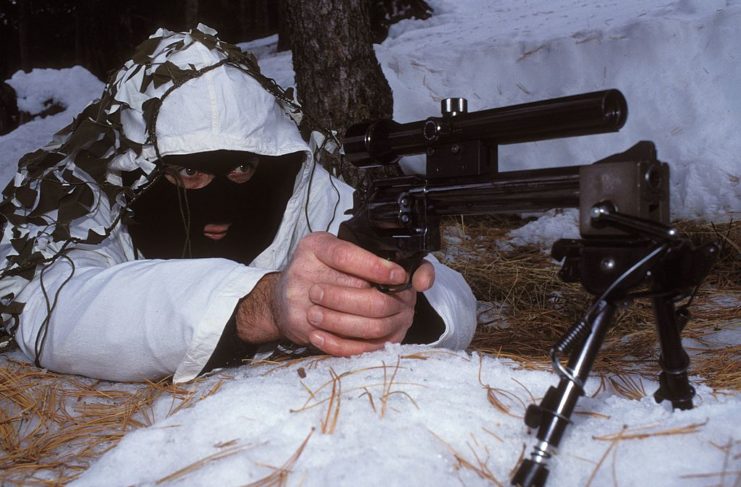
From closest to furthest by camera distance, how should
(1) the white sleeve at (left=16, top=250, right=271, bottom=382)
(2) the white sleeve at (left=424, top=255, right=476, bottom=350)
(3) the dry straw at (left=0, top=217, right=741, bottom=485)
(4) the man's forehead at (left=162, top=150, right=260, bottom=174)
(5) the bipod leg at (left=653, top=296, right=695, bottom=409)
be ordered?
(5) the bipod leg at (left=653, top=296, right=695, bottom=409) < (3) the dry straw at (left=0, top=217, right=741, bottom=485) < (1) the white sleeve at (left=16, top=250, right=271, bottom=382) < (2) the white sleeve at (left=424, top=255, right=476, bottom=350) < (4) the man's forehead at (left=162, top=150, right=260, bottom=174)

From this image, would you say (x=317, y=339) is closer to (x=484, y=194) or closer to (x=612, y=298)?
(x=484, y=194)

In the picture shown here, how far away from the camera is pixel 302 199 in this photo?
280 cm

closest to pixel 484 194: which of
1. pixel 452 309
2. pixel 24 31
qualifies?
pixel 452 309

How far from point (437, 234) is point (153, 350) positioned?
93 cm

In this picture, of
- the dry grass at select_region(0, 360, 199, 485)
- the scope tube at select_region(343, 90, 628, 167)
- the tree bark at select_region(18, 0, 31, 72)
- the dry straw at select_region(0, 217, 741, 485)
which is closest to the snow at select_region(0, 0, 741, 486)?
the dry straw at select_region(0, 217, 741, 485)

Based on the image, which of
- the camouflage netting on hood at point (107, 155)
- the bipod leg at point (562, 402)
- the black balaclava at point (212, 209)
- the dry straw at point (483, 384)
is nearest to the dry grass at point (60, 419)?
the dry straw at point (483, 384)

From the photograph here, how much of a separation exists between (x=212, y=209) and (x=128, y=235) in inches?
15.0

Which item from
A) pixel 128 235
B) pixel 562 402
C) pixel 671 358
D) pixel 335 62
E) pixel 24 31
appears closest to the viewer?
pixel 562 402

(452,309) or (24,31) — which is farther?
(24,31)

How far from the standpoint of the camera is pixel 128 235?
8.35 ft

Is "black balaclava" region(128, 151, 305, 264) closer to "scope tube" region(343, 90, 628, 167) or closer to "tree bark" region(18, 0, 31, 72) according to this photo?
"scope tube" region(343, 90, 628, 167)

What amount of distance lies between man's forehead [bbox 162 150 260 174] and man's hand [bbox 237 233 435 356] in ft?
2.45

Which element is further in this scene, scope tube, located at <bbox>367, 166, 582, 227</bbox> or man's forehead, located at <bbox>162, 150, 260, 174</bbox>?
man's forehead, located at <bbox>162, 150, 260, 174</bbox>

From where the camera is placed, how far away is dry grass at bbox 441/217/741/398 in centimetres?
199
